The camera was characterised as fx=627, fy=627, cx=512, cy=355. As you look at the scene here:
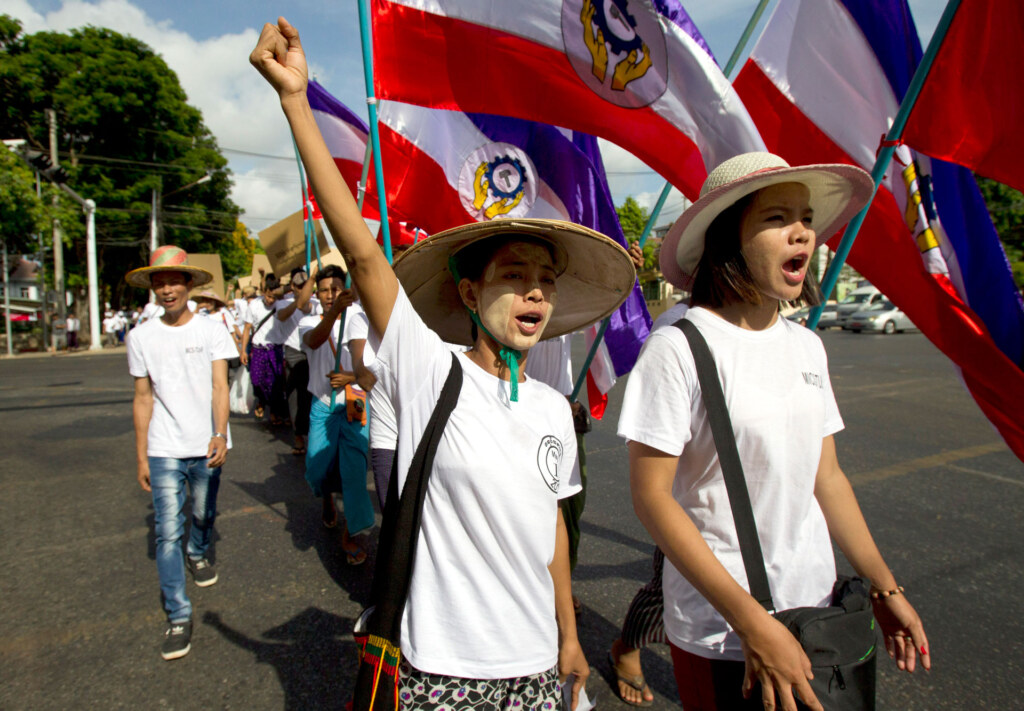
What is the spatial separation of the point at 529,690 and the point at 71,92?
33.7 m

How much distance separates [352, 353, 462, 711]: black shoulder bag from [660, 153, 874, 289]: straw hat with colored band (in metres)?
0.84

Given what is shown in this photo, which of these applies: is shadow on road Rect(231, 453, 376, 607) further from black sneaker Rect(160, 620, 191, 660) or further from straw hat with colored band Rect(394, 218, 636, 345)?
straw hat with colored band Rect(394, 218, 636, 345)

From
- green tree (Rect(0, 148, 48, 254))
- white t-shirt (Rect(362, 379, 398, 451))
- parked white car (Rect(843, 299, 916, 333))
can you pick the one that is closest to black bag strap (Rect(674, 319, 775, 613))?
white t-shirt (Rect(362, 379, 398, 451))

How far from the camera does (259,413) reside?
881 cm

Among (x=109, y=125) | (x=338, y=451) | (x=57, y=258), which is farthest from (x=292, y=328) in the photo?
(x=109, y=125)

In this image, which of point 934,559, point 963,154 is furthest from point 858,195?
point 934,559

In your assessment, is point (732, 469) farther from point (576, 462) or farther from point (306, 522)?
point (306, 522)

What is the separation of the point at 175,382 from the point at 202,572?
1150 mm

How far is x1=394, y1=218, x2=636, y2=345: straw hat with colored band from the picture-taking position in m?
1.58

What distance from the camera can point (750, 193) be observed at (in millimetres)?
1585

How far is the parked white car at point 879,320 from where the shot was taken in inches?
943

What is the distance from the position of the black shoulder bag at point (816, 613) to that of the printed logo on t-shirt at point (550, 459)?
389 millimetres

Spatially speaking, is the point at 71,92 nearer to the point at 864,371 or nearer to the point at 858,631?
the point at 864,371

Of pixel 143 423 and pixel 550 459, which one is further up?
pixel 550 459
